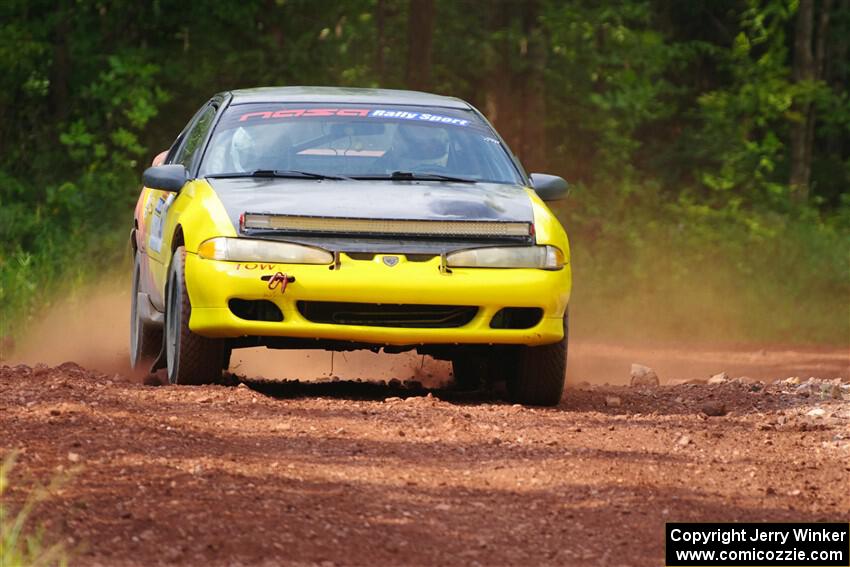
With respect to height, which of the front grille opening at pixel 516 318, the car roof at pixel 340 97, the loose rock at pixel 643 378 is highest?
the car roof at pixel 340 97

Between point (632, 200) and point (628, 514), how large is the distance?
2019 cm

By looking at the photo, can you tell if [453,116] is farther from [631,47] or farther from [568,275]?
[631,47]

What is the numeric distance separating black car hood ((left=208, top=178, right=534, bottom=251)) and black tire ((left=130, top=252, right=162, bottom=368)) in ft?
5.28

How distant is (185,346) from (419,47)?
16.3 metres

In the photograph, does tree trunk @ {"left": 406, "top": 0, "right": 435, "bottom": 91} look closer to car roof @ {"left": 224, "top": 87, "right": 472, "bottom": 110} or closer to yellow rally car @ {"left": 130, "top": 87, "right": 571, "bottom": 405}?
car roof @ {"left": 224, "top": 87, "right": 472, "bottom": 110}

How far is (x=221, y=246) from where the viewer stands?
8.50m

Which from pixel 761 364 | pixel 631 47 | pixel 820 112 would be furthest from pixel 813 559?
pixel 820 112

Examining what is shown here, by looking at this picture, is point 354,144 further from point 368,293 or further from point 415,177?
point 368,293

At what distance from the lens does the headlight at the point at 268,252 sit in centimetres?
845

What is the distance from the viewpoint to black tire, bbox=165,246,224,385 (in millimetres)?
8727

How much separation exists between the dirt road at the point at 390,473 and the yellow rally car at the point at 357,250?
34 cm

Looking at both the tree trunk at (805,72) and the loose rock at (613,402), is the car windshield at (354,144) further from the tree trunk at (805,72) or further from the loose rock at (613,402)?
the tree trunk at (805,72)

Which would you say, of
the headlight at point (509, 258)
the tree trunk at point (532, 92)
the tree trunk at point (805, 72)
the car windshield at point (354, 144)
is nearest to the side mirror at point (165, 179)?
the car windshield at point (354, 144)

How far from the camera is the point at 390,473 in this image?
662 centimetres
